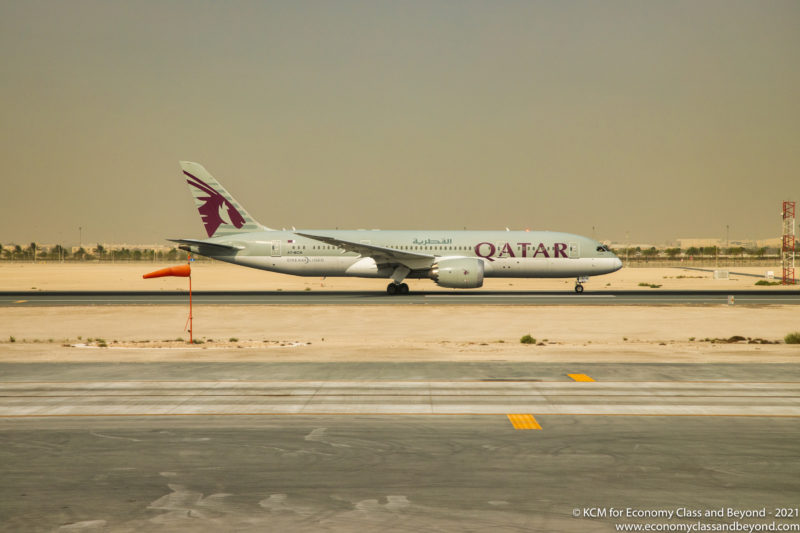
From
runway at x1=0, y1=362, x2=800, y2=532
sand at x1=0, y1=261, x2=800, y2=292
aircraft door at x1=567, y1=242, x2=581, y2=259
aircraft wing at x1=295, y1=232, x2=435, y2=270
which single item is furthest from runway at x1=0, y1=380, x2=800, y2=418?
sand at x1=0, y1=261, x2=800, y2=292

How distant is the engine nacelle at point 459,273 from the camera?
4425cm

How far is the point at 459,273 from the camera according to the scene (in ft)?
145

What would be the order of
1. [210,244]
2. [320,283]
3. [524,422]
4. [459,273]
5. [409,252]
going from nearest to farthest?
[524,422] → [459,273] → [409,252] → [210,244] → [320,283]

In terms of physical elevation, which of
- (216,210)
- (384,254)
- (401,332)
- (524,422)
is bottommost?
(524,422)

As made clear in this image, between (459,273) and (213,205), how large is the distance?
67.0ft

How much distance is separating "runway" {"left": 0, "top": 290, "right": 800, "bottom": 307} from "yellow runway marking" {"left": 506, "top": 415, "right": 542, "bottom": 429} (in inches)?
1062

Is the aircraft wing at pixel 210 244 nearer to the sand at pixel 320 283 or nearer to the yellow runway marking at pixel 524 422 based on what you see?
the sand at pixel 320 283

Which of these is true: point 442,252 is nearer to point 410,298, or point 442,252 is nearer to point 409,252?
point 409,252

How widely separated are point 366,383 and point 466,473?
24.1 ft

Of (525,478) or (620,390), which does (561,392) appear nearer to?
(620,390)

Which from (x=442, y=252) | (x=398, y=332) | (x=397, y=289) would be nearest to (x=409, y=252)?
(x=397, y=289)

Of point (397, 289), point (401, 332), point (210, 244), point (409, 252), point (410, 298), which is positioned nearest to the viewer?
point (401, 332)

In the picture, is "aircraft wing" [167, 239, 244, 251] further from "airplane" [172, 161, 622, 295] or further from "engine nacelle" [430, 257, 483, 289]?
"engine nacelle" [430, 257, 483, 289]

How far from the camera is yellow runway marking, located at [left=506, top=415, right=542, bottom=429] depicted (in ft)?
41.6
